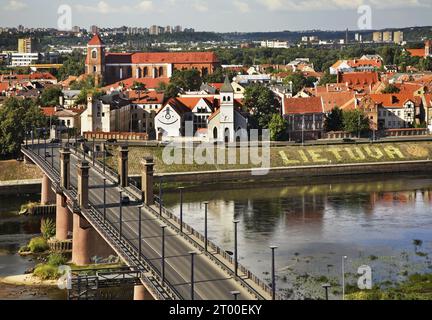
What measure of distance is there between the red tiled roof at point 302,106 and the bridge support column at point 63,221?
23.5m

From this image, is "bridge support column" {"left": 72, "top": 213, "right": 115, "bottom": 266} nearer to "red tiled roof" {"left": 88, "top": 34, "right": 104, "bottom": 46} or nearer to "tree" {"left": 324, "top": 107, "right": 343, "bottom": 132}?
"tree" {"left": 324, "top": 107, "right": 343, "bottom": 132}

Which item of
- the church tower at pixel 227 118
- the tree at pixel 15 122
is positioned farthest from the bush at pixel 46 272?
the church tower at pixel 227 118

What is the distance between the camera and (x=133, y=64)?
252 feet

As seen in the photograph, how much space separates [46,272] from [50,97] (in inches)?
1428

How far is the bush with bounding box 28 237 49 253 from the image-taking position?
29375 millimetres

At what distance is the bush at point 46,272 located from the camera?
1011 inches


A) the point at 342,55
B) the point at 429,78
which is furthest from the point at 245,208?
the point at 342,55

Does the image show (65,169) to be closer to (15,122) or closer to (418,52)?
(15,122)

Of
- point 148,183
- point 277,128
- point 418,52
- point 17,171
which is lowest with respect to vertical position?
point 17,171

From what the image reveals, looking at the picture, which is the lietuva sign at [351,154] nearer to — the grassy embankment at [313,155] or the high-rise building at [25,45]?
the grassy embankment at [313,155]

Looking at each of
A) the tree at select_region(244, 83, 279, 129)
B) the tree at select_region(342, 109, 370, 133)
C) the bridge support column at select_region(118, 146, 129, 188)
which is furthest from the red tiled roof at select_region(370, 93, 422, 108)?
the bridge support column at select_region(118, 146, 129, 188)

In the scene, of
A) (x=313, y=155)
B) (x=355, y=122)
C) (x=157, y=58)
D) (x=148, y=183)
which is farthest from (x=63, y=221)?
(x=157, y=58)

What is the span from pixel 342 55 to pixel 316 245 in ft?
273

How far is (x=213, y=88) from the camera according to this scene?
60.2 metres
